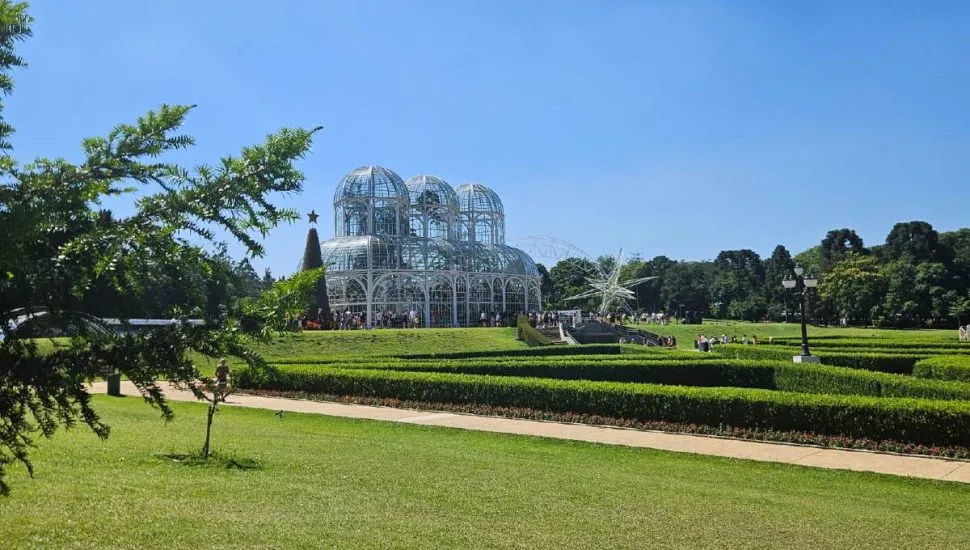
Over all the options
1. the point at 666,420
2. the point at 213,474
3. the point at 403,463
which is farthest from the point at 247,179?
the point at 666,420

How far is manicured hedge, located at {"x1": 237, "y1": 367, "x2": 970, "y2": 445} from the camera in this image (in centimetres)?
1130

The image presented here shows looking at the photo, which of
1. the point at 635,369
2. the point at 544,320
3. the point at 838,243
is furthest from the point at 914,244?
the point at 635,369

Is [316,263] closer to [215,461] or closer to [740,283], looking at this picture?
[215,461]

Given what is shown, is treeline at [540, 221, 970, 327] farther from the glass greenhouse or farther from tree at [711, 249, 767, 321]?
the glass greenhouse

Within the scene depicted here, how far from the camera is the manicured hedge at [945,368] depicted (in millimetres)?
16719

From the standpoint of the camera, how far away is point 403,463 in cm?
865

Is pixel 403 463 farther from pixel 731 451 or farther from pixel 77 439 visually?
pixel 731 451

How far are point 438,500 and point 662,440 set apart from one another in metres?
6.63

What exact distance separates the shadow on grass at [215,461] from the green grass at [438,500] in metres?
0.14

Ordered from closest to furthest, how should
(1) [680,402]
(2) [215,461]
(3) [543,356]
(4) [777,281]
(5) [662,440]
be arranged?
(2) [215,461], (5) [662,440], (1) [680,402], (3) [543,356], (4) [777,281]

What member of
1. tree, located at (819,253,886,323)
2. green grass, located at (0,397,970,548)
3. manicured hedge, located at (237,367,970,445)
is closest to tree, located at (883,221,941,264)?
tree, located at (819,253,886,323)

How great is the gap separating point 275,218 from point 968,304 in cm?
6674

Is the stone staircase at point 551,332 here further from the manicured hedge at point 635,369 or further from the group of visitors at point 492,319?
the manicured hedge at point 635,369

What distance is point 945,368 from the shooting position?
17312 millimetres
